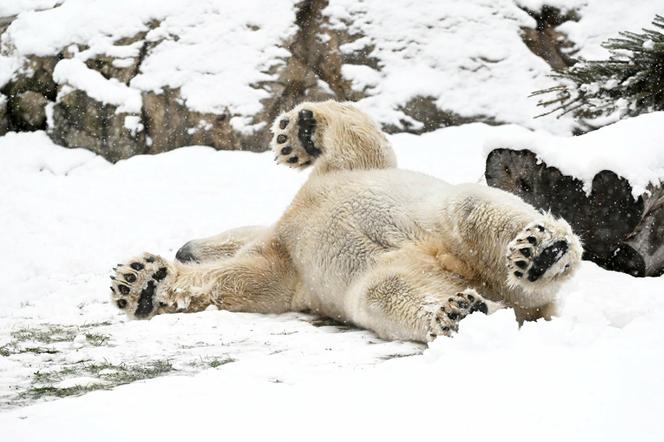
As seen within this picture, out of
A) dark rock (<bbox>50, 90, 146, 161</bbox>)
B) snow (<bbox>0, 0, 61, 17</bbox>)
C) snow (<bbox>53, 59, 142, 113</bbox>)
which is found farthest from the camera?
snow (<bbox>0, 0, 61, 17</bbox>)

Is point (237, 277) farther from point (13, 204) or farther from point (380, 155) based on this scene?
point (13, 204)

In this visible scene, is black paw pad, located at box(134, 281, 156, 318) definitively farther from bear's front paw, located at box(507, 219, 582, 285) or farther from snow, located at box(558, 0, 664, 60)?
snow, located at box(558, 0, 664, 60)

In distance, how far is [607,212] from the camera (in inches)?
218

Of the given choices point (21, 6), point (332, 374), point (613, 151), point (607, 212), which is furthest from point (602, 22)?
point (332, 374)

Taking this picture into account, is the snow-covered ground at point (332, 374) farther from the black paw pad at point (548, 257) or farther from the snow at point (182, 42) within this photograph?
the snow at point (182, 42)

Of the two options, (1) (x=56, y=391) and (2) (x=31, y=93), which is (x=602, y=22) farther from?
(1) (x=56, y=391)

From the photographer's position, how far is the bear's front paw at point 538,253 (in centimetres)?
372

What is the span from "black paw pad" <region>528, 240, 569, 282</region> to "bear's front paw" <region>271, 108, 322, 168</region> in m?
2.10

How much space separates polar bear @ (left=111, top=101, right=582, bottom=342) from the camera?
3.86 meters

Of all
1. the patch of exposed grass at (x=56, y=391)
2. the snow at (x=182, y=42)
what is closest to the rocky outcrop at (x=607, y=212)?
the patch of exposed grass at (x=56, y=391)

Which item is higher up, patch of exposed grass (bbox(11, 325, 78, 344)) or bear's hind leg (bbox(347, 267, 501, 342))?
bear's hind leg (bbox(347, 267, 501, 342))

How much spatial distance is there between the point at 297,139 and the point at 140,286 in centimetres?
145

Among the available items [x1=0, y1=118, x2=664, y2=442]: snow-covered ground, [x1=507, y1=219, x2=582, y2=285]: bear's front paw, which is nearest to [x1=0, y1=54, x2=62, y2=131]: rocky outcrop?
[x1=0, y1=118, x2=664, y2=442]: snow-covered ground

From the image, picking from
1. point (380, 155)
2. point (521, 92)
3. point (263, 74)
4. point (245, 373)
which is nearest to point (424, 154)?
point (521, 92)
